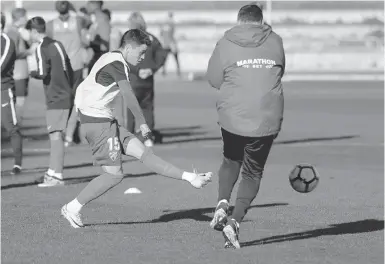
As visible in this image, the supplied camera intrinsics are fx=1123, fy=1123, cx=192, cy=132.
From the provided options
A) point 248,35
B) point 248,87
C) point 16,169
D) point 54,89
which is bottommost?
point 16,169

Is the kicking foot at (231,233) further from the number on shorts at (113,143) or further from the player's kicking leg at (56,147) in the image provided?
the player's kicking leg at (56,147)

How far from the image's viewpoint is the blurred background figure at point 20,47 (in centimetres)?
1441

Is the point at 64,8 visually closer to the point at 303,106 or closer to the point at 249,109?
the point at 249,109

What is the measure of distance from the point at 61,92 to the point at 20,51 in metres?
2.83

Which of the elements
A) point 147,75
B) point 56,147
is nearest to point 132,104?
point 56,147

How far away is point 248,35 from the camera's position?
8.25 m

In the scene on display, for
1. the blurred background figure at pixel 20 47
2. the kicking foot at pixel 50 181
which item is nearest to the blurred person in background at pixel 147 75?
the blurred background figure at pixel 20 47

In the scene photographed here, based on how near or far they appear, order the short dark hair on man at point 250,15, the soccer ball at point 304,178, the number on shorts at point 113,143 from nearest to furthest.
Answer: the short dark hair on man at point 250,15, the number on shorts at point 113,143, the soccer ball at point 304,178

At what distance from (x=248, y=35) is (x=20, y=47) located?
7293 millimetres

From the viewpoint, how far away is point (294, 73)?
123ft

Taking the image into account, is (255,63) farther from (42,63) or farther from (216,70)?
(42,63)

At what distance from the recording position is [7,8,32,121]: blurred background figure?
14.4 meters

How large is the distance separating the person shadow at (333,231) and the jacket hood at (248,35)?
1.53m

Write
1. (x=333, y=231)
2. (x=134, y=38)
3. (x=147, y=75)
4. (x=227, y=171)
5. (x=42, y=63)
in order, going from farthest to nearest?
(x=147, y=75) < (x=42, y=63) < (x=333, y=231) < (x=134, y=38) < (x=227, y=171)
